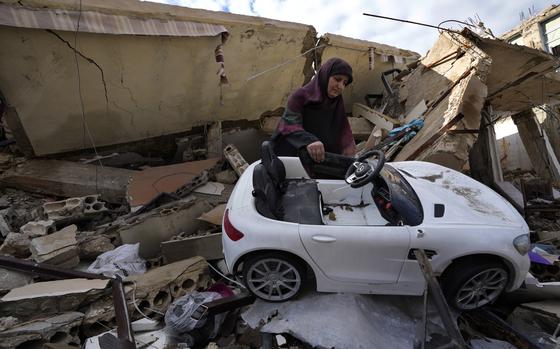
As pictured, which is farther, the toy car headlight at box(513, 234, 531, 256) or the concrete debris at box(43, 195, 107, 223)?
the concrete debris at box(43, 195, 107, 223)

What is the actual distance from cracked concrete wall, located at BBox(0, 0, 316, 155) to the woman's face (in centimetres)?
280

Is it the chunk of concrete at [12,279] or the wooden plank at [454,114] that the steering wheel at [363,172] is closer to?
the wooden plank at [454,114]

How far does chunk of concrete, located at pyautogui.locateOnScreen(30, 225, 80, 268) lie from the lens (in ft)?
10.3

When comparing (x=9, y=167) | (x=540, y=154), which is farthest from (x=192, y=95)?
(x=540, y=154)

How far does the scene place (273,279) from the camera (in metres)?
2.63

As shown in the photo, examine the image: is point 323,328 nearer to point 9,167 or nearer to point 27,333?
point 27,333

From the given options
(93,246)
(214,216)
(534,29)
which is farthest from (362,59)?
(534,29)

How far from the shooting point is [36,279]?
3.05 meters

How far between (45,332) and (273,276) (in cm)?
164

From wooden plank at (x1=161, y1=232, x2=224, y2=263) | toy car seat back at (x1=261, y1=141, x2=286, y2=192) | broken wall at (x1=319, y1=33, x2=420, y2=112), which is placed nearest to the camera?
toy car seat back at (x1=261, y1=141, x2=286, y2=192)

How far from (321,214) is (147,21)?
3.79m

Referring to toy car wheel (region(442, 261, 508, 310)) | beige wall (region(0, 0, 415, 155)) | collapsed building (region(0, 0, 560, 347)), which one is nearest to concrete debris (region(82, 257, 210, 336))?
collapsed building (region(0, 0, 560, 347))

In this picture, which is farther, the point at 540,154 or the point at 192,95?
the point at 540,154

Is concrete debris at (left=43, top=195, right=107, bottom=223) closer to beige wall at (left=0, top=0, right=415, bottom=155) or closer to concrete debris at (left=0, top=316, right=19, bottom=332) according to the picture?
beige wall at (left=0, top=0, right=415, bottom=155)
